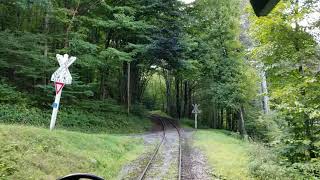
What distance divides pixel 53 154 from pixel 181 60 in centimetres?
1791

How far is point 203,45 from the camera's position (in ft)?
98.2

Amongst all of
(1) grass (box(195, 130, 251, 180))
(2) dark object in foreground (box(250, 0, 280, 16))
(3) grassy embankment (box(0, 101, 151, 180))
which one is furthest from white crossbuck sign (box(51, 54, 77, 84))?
(2) dark object in foreground (box(250, 0, 280, 16))

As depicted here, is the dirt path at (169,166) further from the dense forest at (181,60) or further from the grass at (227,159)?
the dense forest at (181,60)

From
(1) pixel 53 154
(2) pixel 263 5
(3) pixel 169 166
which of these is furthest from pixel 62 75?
(2) pixel 263 5

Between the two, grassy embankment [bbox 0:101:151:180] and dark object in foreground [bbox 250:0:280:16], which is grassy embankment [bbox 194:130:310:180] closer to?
grassy embankment [bbox 0:101:151:180]

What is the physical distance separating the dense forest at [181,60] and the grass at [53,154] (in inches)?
201

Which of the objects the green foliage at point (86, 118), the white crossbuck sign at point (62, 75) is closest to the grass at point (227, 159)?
the white crossbuck sign at point (62, 75)

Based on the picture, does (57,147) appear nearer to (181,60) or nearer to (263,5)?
(263,5)

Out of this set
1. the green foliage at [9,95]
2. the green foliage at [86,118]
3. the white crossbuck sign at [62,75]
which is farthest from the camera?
the green foliage at [9,95]

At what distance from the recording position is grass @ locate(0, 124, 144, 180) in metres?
7.85

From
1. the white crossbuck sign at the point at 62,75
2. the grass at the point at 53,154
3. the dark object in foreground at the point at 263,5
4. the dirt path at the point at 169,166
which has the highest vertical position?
the white crossbuck sign at the point at 62,75

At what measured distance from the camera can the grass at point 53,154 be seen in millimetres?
7848

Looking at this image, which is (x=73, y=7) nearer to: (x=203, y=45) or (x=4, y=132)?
(x=203, y=45)

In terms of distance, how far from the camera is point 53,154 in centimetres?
971
